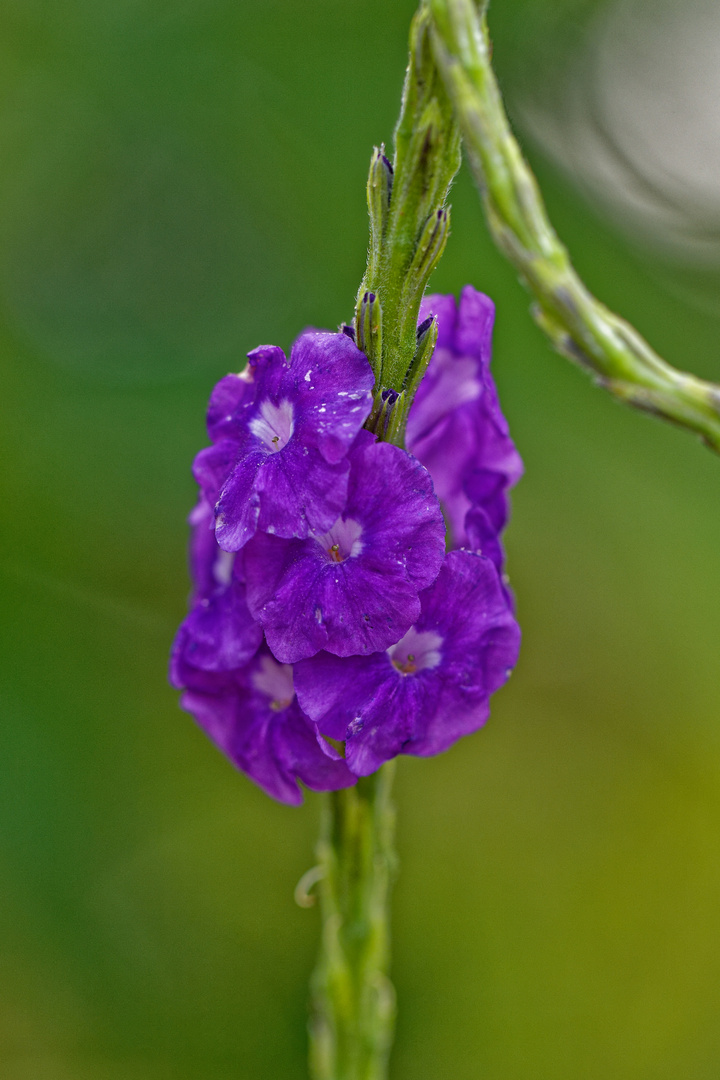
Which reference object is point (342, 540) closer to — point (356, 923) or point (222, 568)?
point (222, 568)

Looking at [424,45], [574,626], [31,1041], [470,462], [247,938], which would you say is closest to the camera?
[424,45]

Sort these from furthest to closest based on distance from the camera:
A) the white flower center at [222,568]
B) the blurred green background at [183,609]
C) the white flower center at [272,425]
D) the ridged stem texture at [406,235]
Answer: the blurred green background at [183,609], the white flower center at [222,568], the white flower center at [272,425], the ridged stem texture at [406,235]

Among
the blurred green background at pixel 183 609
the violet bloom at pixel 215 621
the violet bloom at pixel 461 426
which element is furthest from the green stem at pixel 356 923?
the blurred green background at pixel 183 609

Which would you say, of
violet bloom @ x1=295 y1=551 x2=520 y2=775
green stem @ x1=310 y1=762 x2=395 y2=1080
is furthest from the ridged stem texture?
green stem @ x1=310 y1=762 x2=395 y2=1080

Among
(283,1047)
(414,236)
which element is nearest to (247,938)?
(283,1047)

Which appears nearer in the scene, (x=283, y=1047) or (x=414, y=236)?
(x=414, y=236)

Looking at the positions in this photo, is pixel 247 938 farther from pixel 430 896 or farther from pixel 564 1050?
pixel 564 1050

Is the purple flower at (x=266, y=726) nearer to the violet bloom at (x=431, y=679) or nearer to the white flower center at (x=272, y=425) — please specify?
the violet bloom at (x=431, y=679)
